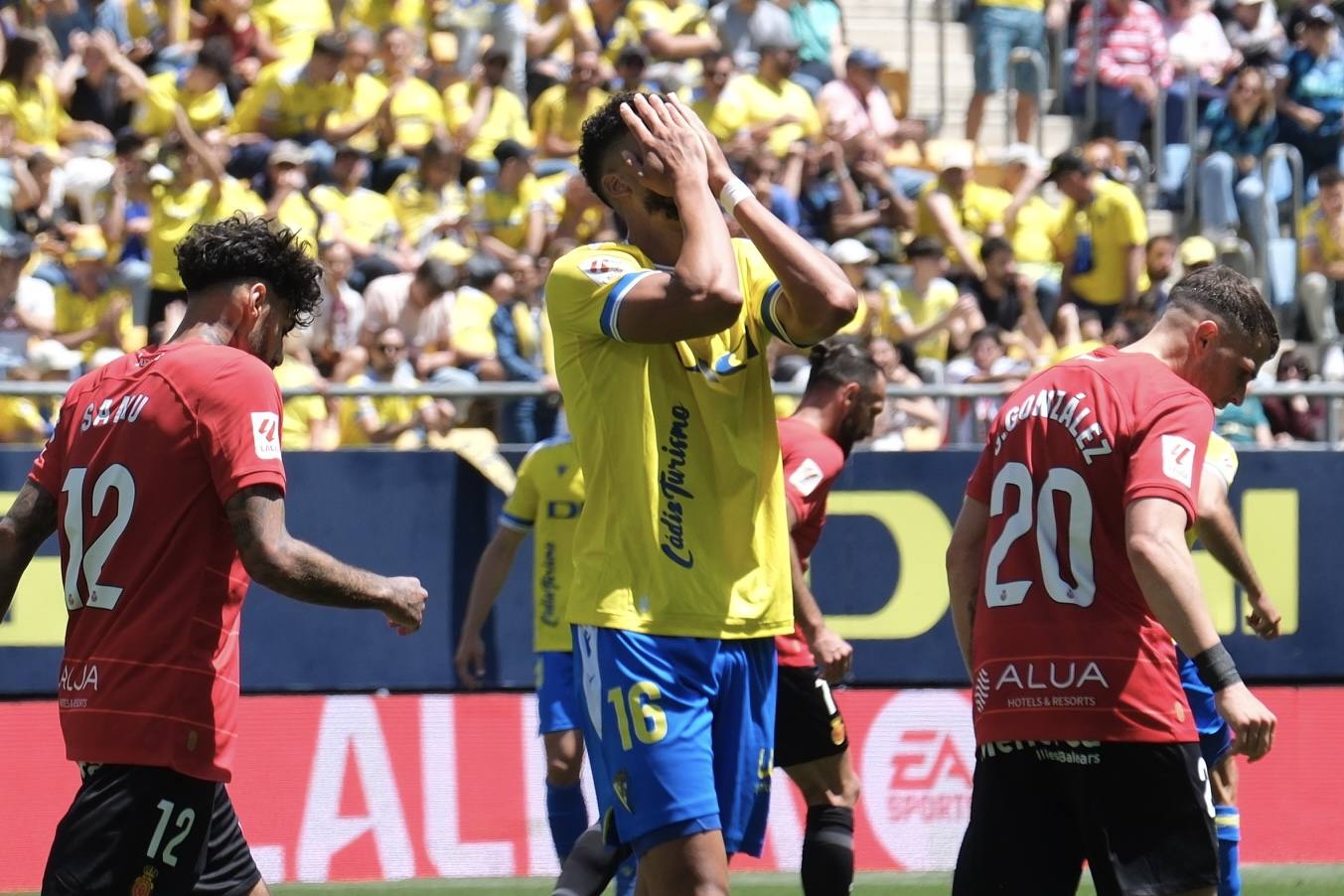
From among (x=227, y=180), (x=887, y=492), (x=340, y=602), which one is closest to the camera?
(x=340, y=602)

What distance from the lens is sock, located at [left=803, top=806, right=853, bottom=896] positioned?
7273mm

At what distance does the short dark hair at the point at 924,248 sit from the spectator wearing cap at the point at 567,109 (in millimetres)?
2637

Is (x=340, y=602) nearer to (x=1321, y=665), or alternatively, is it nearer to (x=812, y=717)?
(x=812, y=717)

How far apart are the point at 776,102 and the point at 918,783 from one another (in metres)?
6.50

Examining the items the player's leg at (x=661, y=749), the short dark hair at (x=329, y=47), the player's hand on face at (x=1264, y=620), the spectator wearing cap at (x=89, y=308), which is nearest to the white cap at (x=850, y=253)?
the short dark hair at (x=329, y=47)

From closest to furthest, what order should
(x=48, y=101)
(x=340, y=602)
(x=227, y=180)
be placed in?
(x=340, y=602) → (x=227, y=180) → (x=48, y=101)

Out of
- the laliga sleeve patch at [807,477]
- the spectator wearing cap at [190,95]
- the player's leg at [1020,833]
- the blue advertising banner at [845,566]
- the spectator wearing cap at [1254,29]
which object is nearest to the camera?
the player's leg at [1020,833]

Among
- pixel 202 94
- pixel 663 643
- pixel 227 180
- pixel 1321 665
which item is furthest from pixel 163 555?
pixel 202 94

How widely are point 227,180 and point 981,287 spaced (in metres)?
5.00

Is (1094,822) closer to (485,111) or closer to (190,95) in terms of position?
(485,111)

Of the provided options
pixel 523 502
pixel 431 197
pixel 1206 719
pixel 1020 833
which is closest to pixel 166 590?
pixel 1020 833

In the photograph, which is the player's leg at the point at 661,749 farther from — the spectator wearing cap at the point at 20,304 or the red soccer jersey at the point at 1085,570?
the spectator wearing cap at the point at 20,304

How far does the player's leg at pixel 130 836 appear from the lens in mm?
4629

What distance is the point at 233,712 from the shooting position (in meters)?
4.88
